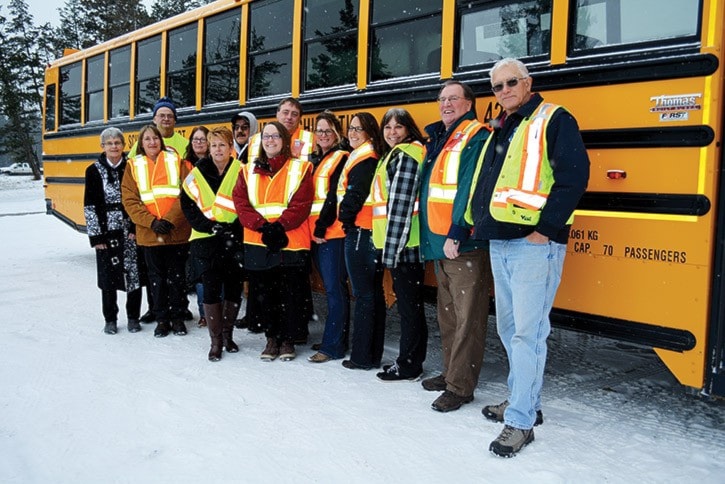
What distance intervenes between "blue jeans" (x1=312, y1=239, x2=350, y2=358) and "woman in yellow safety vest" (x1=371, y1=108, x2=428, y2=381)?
405mm

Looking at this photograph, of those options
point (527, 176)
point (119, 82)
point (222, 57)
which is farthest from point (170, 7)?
point (527, 176)

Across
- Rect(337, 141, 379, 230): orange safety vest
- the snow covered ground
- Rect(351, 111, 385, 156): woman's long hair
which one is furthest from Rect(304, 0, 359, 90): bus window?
the snow covered ground

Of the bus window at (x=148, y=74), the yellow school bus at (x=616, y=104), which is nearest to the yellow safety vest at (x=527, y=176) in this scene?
the yellow school bus at (x=616, y=104)

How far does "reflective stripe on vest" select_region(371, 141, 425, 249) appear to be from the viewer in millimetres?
3553

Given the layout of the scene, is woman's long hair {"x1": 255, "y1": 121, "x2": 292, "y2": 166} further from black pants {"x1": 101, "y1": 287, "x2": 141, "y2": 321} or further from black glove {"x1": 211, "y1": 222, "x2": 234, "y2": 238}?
black pants {"x1": 101, "y1": 287, "x2": 141, "y2": 321}

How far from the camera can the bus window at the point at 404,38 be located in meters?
3.77

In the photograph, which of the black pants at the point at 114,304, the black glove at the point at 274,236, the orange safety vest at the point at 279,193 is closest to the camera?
the black glove at the point at 274,236

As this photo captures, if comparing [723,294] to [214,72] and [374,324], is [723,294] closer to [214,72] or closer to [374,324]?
[374,324]

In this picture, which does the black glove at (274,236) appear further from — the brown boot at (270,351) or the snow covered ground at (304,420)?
the snow covered ground at (304,420)

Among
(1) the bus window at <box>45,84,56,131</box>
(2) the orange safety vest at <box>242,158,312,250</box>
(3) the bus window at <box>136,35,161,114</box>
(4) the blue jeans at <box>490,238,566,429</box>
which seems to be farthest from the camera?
(1) the bus window at <box>45,84,56,131</box>

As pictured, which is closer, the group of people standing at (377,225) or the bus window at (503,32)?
the group of people standing at (377,225)

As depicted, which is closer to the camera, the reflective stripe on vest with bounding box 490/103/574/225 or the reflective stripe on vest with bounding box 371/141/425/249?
the reflective stripe on vest with bounding box 490/103/574/225

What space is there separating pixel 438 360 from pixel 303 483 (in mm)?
1938

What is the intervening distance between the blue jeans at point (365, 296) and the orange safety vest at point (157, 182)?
1.67m
